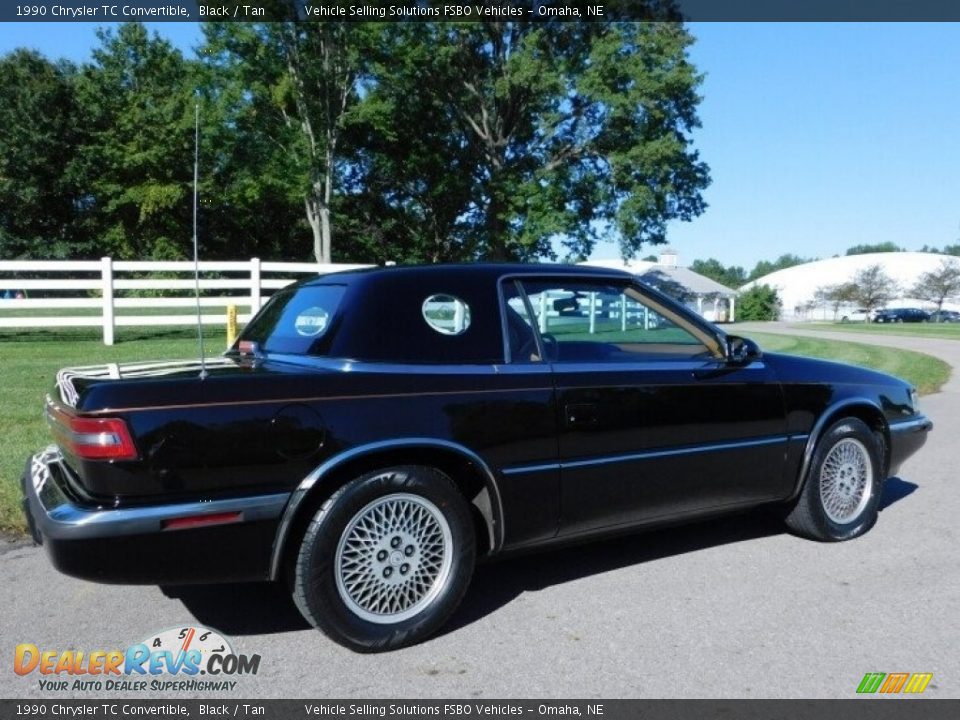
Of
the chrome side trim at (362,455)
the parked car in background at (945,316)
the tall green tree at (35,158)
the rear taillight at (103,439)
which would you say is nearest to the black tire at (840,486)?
the chrome side trim at (362,455)

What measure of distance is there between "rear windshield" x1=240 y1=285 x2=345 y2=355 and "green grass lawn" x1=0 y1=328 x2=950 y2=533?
211 centimetres

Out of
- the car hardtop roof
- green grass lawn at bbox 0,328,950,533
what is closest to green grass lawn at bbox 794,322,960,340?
green grass lawn at bbox 0,328,950,533

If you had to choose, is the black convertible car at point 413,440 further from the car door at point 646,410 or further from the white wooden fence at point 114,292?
the white wooden fence at point 114,292

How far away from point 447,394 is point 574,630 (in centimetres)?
117

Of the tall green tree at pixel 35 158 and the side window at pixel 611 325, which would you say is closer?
the side window at pixel 611 325

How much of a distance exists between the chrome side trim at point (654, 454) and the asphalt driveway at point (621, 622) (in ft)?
2.18

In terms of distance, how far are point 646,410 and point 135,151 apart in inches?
1776

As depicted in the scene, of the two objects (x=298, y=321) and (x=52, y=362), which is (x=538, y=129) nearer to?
(x=52, y=362)

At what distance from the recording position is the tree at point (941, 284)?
244 ft

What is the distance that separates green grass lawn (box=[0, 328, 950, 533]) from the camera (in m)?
6.59

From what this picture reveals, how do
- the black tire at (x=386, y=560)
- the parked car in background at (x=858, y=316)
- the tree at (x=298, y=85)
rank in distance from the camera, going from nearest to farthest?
the black tire at (x=386, y=560)
the tree at (x=298, y=85)
the parked car in background at (x=858, y=316)

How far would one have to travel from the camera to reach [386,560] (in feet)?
11.9
